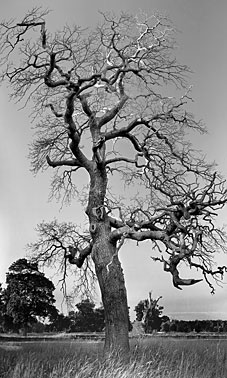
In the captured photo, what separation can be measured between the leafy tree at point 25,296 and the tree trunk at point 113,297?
37.7 m

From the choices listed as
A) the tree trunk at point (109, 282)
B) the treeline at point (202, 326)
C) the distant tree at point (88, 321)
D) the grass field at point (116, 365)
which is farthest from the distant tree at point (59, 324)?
the tree trunk at point (109, 282)

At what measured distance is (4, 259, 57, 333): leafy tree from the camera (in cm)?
5091

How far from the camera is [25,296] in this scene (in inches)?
2032

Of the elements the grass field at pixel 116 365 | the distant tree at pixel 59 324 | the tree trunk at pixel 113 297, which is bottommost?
the grass field at pixel 116 365

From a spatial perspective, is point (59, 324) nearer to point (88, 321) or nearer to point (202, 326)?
point (88, 321)

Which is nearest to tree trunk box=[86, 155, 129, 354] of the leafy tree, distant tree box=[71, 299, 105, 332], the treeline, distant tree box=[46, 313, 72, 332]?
the treeline

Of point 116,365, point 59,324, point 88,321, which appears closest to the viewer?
point 116,365

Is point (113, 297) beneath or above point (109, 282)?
beneath

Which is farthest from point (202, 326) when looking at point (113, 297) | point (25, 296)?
point (113, 297)

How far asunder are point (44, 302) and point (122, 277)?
40598mm

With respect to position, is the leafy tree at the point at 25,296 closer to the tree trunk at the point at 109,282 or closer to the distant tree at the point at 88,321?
the distant tree at the point at 88,321

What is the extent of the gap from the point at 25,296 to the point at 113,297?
40.1m

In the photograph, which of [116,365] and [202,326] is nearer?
[116,365]

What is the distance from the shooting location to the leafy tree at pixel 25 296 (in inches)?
2004
